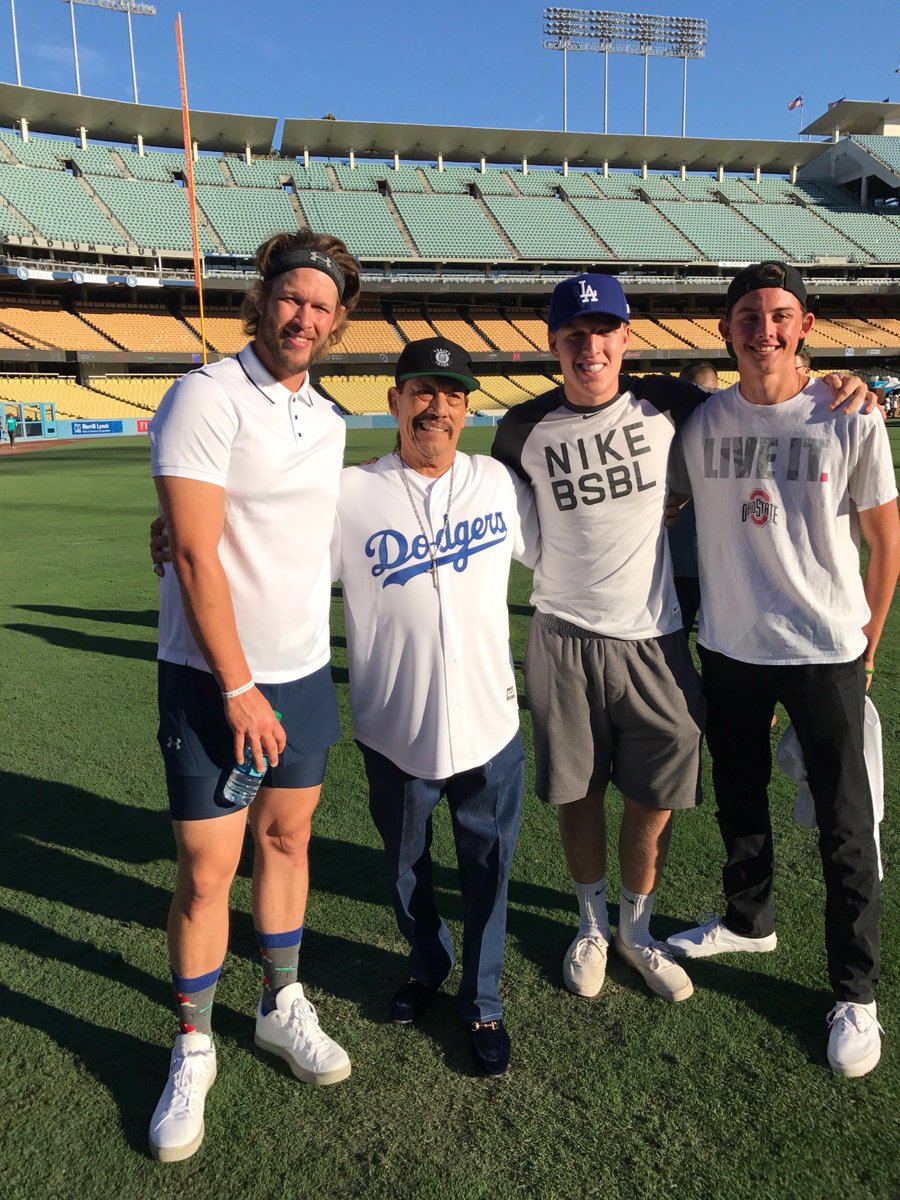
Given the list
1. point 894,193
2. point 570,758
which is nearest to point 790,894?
point 570,758

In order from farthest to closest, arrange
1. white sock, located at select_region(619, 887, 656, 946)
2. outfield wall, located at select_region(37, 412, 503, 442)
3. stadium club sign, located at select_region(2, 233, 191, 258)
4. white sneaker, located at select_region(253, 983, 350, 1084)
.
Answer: stadium club sign, located at select_region(2, 233, 191, 258) → outfield wall, located at select_region(37, 412, 503, 442) → white sock, located at select_region(619, 887, 656, 946) → white sneaker, located at select_region(253, 983, 350, 1084)

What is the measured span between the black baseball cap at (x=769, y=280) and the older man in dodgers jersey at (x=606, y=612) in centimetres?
33

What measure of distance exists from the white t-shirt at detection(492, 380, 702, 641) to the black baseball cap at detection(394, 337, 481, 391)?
41 cm

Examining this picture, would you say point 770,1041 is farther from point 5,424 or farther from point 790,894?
point 5,424

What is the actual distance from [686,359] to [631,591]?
51339mm

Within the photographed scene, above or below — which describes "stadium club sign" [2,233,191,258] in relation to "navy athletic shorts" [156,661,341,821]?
above

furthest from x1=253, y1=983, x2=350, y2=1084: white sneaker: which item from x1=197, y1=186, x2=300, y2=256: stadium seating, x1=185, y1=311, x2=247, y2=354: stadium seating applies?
x1=197, y1=186, x2=300, y2=256: stadium seating

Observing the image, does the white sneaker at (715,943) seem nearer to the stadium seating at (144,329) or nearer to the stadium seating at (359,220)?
the stadium seating at (144,329)

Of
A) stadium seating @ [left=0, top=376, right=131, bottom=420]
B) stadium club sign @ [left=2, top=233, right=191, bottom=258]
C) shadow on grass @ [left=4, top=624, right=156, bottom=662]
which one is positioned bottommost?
shadow on grass @ [left=4, top=624, right=156, bottom=662]

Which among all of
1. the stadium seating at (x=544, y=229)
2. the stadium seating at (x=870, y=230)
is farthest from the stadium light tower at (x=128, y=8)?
the stadium seating at (x=870, y=230)

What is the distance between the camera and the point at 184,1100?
209 centimetres

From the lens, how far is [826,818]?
8.27ft

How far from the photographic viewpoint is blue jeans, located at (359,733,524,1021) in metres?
2.35

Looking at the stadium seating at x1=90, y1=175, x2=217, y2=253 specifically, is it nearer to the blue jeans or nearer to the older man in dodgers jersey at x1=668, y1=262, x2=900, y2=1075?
the older man in dodgers jersey at x1=668, y1=262, x2=900, y2=1075
